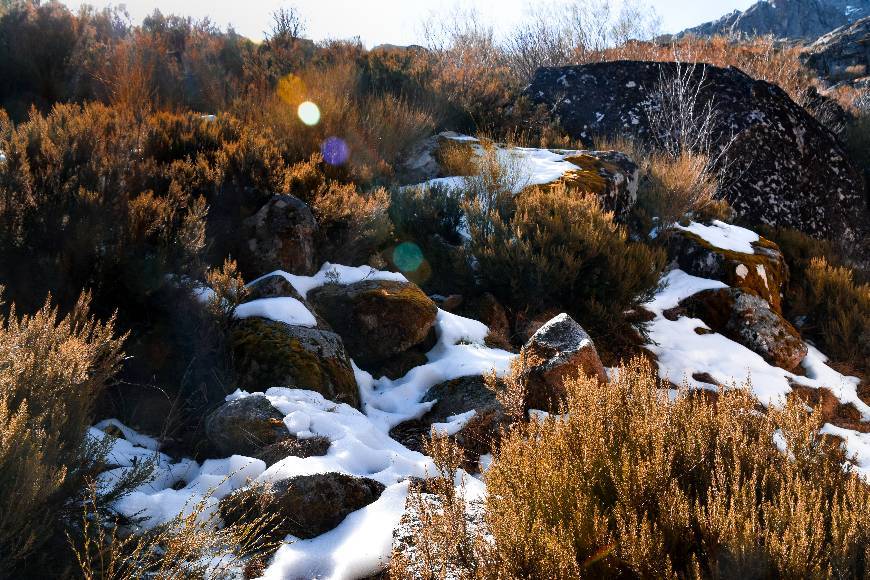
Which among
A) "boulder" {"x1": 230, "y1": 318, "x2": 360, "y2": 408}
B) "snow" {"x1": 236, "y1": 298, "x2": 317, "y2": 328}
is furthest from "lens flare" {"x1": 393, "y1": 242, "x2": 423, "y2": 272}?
"boulder" {"x1": 230, "y1": 318, "x2": 360, "y2": 408}

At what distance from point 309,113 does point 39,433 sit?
17.7 ft

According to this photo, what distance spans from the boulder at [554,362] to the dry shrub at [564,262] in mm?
1393

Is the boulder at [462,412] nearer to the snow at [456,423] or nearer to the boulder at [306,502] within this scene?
the snow at [456,423]

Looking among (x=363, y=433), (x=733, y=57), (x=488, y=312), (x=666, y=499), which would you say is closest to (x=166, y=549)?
(x=363, y=433)

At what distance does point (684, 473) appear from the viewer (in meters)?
2.22

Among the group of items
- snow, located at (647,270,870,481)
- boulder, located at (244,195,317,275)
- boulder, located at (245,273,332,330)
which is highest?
boulder, located at (244,195,317,275)

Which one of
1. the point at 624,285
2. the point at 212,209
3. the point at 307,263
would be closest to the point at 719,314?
the point at 624,285

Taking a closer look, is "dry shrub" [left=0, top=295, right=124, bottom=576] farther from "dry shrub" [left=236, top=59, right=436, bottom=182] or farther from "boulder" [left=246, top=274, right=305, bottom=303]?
"dry shrub" [left=236, top=59, right=436, bottom=182]

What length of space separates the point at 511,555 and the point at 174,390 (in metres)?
2.44

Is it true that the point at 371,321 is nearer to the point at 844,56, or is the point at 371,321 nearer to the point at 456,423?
the point at 456,423

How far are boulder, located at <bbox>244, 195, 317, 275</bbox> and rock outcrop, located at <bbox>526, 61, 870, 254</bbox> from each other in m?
7.01

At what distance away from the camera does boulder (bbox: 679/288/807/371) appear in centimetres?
654

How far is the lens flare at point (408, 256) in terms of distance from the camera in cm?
620

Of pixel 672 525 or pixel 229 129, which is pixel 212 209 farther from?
pixel 672 525
